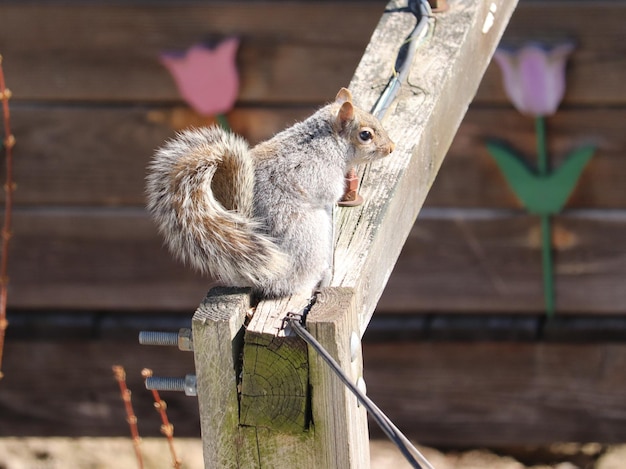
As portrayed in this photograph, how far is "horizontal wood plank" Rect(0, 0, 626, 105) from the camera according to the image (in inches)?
113

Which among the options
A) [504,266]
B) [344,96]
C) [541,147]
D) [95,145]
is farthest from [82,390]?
[344,96]

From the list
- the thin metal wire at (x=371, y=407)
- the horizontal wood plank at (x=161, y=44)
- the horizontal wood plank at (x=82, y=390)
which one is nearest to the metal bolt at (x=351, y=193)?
the thin metal wire at (x=371, y=407)

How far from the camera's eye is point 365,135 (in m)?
1.64

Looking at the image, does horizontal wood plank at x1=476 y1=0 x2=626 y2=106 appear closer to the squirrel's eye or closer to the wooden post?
the squirrel's eye

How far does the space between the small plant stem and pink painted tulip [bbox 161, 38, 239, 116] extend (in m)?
0.95

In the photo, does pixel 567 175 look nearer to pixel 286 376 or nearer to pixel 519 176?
pixel 519 176

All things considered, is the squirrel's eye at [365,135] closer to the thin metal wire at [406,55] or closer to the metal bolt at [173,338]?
the thin metal wire at [406,55]

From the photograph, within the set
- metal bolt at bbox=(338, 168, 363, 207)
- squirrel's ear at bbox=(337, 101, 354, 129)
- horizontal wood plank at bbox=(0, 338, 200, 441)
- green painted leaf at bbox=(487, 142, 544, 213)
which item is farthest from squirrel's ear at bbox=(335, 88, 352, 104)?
horizontal wood plank at bbox=(0, 338, 200, 441)

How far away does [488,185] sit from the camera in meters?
3.05

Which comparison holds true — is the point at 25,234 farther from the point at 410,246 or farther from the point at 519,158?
the point at 519,158

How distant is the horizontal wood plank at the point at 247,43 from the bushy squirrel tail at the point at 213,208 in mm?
1571

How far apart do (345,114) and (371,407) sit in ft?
2.55

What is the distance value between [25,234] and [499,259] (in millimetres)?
1560

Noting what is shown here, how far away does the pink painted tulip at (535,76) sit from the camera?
9.43 ft
